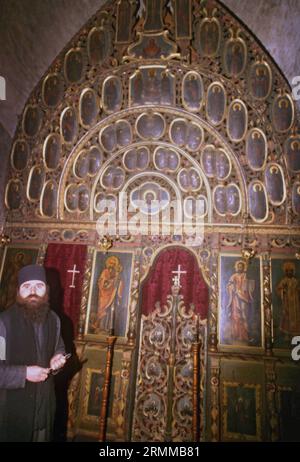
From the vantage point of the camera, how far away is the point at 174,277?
6.30 meters

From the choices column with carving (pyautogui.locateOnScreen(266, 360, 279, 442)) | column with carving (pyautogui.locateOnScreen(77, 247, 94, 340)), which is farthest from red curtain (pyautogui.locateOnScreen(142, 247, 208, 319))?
column with carving (pyautogui.locateOnScreen(266, 360, 279, 442))

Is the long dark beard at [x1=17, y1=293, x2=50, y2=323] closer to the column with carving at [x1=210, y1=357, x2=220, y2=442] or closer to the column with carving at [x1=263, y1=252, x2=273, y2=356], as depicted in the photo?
the column with carving at [x1=210, y1=357, x2=220, y2=442]

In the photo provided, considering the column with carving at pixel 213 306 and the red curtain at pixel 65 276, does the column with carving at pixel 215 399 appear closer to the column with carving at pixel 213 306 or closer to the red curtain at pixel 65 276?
the column with carving at pixel 213 306

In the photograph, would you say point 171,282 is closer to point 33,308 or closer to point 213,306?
point 213,306

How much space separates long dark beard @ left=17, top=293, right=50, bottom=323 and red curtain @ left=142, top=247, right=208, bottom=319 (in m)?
2.40

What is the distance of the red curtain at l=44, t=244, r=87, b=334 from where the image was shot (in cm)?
636

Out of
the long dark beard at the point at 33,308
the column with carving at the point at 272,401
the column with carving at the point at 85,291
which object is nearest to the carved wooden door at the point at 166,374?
the column with carving at the point at 85,291

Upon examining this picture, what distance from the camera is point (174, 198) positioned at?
22.0 feet

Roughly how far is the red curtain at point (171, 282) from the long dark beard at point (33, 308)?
240 centimetres

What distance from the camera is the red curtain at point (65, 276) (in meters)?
6.36

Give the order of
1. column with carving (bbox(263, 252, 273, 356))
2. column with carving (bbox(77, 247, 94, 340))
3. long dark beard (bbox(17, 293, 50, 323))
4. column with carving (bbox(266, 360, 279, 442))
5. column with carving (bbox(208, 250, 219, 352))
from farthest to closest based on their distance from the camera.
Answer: column with carving (bbox(77, 247, 94, 340)), column with carving (bbox(208, 250, 219, 352)), column with carving (bbox(263, 252, 273, 356)), column with carving (bbox(266, 360, 279, 442)), long dark beard (bbox(17, 293, 50, 323))

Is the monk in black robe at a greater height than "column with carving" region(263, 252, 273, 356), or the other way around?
"column with carving" region(263, 252, 273, 356)

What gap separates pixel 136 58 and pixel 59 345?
5.69 meters
